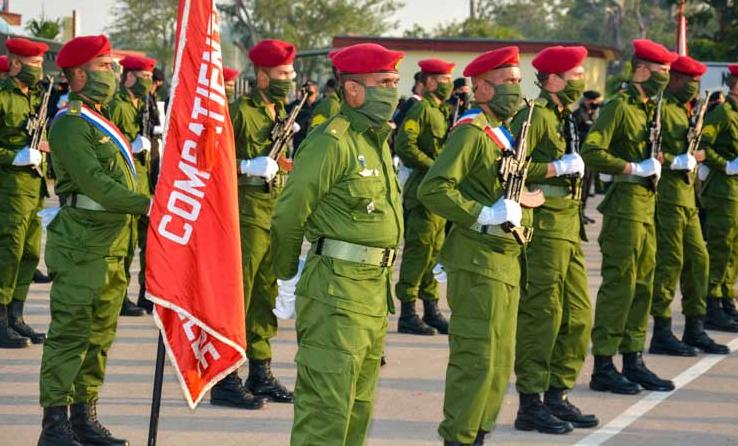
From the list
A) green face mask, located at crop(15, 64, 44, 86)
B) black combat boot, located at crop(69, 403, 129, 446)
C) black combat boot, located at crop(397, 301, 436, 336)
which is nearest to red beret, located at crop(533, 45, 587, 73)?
black combat boot, located at crop(69, 403, 129, 446)

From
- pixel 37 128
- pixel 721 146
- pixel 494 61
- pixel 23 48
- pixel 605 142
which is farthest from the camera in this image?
pixel 721 146

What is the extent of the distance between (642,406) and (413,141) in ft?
11.8

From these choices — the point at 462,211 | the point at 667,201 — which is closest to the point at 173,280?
the point at 462,211

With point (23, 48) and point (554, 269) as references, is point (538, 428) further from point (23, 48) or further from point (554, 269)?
point (23, 48)

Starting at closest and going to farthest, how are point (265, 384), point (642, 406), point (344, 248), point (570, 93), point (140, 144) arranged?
1. point (344, 248)
2. point (570, 93)
3. point (265, 384)
4. point (642, 406)
5. point (140, 144)

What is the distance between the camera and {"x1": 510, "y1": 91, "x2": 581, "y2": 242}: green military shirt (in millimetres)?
8078

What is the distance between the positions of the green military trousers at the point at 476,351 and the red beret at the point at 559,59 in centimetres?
186

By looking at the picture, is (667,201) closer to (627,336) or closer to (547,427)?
(627,336)

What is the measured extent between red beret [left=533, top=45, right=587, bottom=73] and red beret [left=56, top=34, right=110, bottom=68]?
2623 mm

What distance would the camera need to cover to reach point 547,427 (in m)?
7.97

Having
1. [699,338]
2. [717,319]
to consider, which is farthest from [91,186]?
[717,319]

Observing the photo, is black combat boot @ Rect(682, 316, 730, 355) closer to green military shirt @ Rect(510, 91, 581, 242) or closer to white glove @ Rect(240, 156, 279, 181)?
green military shirt @ Rect(510, 91, 581, 242)

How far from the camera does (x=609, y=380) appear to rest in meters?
9.16

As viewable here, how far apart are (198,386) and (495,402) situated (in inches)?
62.3
